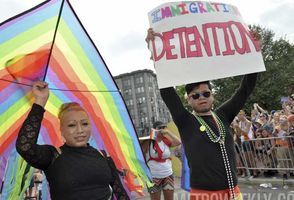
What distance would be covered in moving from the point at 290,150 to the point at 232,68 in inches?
262

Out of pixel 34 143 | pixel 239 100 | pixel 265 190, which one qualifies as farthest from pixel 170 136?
pixel 34 143

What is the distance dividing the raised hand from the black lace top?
3.1 inches

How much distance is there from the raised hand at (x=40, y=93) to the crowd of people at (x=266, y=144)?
7.25 metres

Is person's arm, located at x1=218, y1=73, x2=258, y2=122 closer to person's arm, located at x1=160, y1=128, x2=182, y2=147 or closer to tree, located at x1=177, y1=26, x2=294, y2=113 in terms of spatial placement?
person's arm, located at x1=160, y1=128, x2=182, y2=147

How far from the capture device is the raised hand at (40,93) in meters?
2.70

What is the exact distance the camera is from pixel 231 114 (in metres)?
3.66

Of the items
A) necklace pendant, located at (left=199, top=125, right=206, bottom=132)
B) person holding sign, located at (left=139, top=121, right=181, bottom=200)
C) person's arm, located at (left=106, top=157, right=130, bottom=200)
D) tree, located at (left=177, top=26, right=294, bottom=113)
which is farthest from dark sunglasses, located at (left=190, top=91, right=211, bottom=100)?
tree, located at (left=177, top=26, right=294, bottom=113)

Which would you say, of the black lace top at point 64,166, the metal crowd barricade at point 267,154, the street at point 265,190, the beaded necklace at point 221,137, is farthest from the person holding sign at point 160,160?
the black lace top at point 64,166

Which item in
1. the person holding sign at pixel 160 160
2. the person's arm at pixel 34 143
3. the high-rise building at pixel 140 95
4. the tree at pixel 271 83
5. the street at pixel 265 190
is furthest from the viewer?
the high-rise building at pixel 140 95

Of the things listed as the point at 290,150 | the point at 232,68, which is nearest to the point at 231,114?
the point at 232,68

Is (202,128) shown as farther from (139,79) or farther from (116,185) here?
(139,79)

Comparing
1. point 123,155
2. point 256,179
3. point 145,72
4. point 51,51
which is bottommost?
point 256,179

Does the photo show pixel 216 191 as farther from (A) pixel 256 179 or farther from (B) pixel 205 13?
(A) pixel 256 179

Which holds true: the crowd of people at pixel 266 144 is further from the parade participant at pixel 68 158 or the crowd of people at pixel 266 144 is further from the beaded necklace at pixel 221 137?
the parade participant at pixel 68 158
